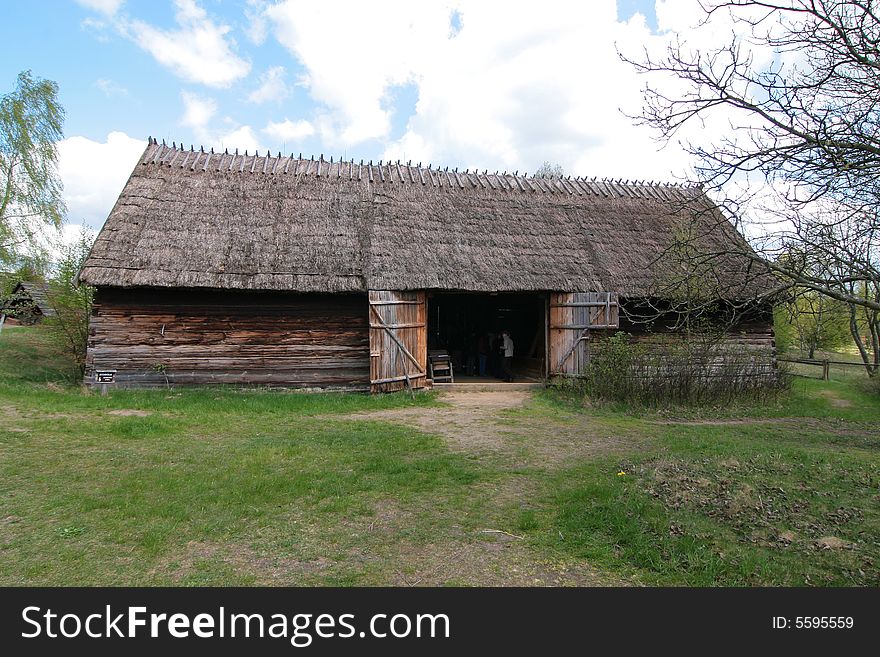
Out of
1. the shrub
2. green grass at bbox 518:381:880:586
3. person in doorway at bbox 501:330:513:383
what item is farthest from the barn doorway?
green grass at bbox 518:381:880:586

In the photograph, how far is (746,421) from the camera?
34.3 feet

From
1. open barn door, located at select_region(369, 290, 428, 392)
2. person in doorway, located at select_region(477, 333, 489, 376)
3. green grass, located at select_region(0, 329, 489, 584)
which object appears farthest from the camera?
person in doorway, located at select_region(477, 333, 489, 376)

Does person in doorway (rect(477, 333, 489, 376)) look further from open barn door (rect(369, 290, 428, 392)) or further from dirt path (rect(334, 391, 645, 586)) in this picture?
open barn door (rect(369, 290, 428, 392))

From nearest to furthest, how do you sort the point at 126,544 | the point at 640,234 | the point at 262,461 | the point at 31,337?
the point at 126,544 < the point at 262,461 < the point at 640,234 < the point at 31,337

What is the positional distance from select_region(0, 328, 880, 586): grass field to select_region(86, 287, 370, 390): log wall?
2344 mm

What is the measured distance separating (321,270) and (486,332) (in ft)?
25.7

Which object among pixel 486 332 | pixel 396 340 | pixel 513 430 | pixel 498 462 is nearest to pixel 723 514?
pixel 498 462

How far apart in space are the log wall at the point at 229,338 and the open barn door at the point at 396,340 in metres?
0.69

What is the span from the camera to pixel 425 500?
5422 mm

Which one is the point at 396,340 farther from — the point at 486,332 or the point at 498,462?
the point at 486,332

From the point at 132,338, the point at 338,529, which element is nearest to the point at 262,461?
the point at 338,529

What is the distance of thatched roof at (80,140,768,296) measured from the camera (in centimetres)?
1181
